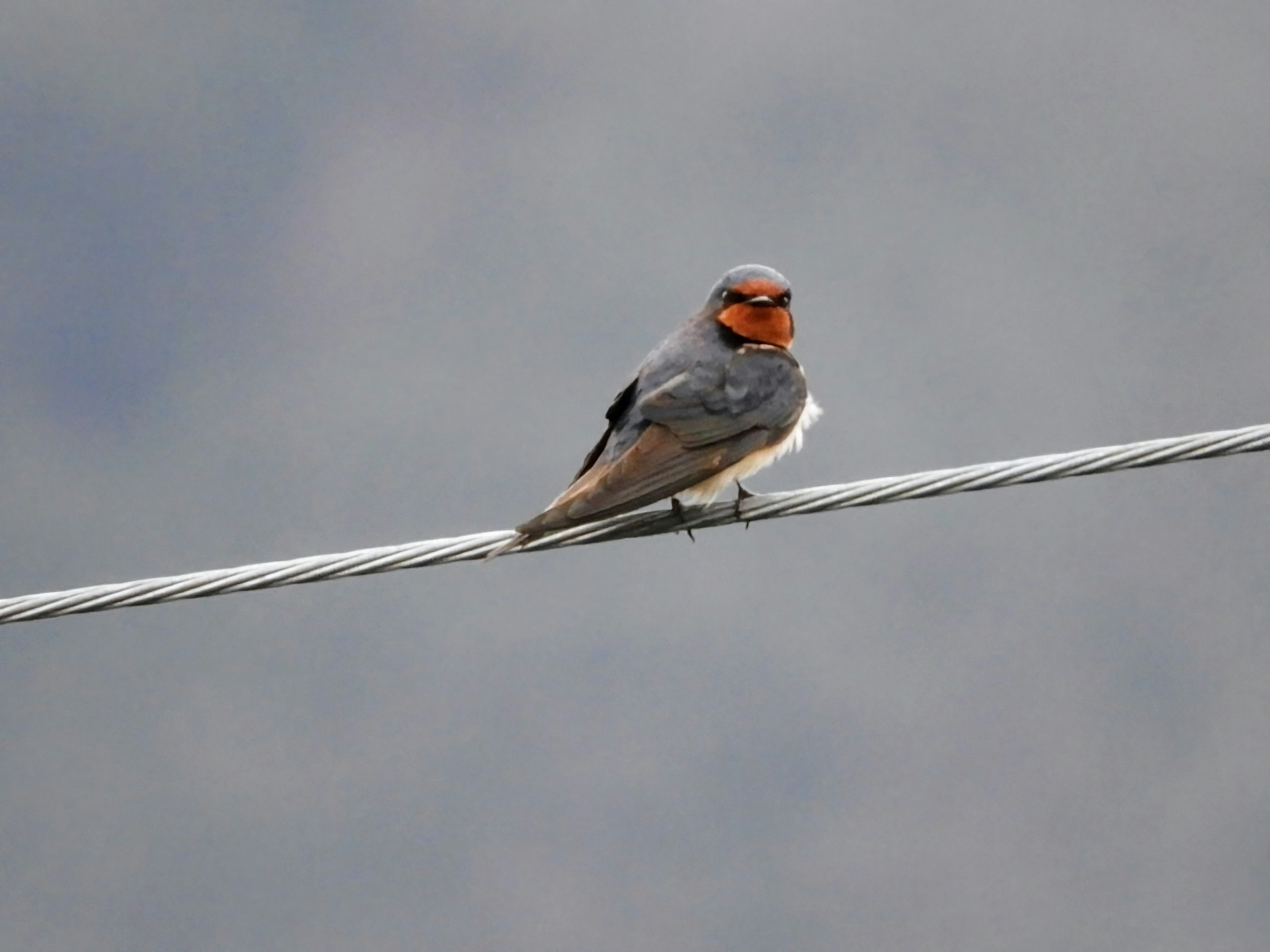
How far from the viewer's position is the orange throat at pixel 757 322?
5.98 metres

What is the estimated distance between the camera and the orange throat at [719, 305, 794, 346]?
5.98 m

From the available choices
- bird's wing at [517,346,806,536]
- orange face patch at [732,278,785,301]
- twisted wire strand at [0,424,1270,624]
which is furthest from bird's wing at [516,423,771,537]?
orange face patch at [732,278,785,301]

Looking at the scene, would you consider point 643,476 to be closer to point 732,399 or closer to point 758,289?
point 732,399

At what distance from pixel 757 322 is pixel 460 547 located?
204cm

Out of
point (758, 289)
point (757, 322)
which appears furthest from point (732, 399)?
point (758, 289)

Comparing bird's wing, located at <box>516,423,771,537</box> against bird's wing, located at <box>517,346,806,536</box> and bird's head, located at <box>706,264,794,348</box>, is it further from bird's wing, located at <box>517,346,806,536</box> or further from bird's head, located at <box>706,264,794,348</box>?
bird's head, located at <box>706,264,794,348</box>

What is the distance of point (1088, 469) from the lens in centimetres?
425

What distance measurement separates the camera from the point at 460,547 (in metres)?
4.33

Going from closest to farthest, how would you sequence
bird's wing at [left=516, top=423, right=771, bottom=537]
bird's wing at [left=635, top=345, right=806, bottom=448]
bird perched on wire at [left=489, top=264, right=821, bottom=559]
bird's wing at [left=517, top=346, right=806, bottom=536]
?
bird's wing at [left=516, top=423, right=771, bottom=537]
bird's wing at [left=517, top=346, right=806, bottom=536]
bird perched on wire at [left=489, top=264, right=821, bottom=559]
bird's wing at [left=635, top=345, right=806, bottom=448]

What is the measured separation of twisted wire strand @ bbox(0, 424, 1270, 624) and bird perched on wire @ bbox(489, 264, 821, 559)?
838 mm

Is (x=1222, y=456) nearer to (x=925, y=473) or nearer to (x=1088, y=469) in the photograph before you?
(x=1088, y=469)

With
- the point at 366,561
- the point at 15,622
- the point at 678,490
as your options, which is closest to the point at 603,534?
the point at 678,490

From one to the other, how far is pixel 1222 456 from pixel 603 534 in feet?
5.87

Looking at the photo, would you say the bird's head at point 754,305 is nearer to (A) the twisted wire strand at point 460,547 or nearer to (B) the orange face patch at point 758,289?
(B) the orange face patch at point 758,289
